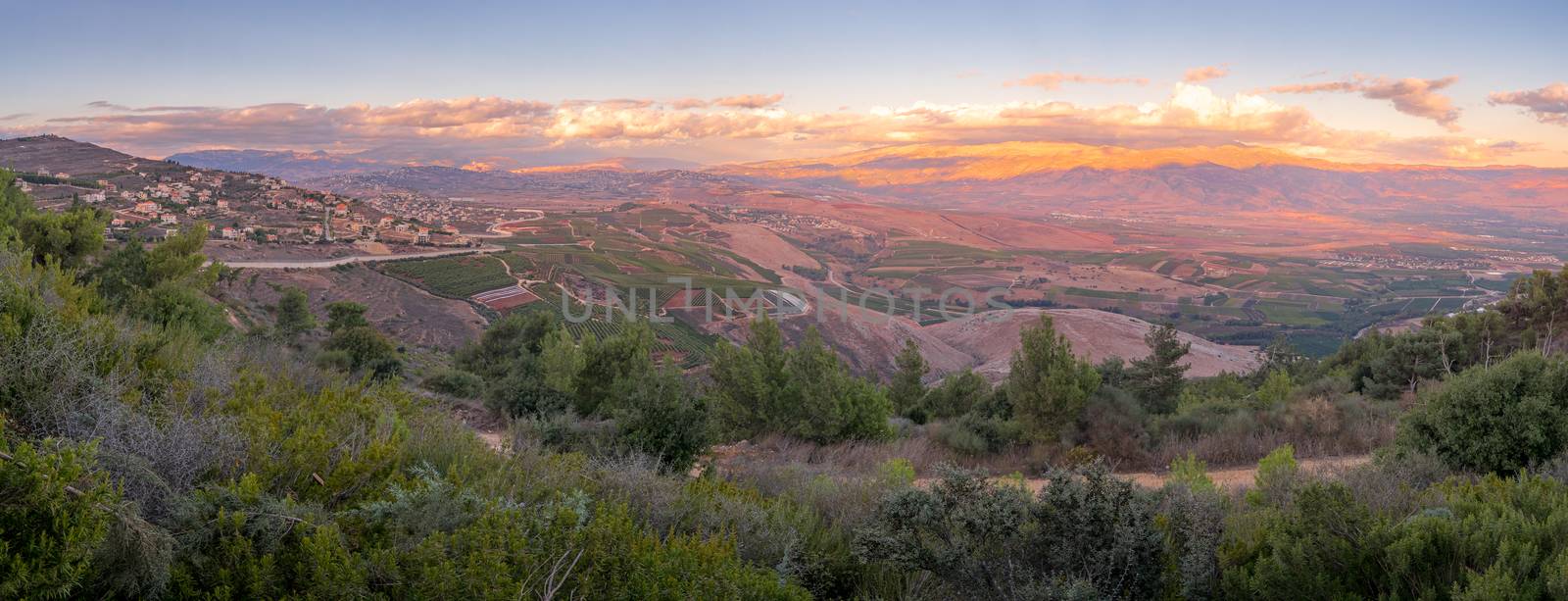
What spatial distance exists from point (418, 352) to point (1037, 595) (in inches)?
1471

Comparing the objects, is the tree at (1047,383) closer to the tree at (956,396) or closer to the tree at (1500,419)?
the tree at (1500,419)

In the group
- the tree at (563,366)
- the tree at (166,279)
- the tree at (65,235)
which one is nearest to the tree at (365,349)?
the tree at (166,279)

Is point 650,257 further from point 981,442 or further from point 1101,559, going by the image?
point 1101,559

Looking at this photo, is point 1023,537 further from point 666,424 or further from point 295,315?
point 295,315

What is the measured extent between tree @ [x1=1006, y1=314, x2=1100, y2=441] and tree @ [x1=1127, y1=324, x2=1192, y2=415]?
12.5 ft

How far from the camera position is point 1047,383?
13.6 meters

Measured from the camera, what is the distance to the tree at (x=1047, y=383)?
13.5 m

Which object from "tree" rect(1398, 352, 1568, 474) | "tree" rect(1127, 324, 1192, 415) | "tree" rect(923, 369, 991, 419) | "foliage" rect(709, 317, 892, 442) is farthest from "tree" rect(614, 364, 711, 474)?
"tree" rect(923, 369, 991, 419)

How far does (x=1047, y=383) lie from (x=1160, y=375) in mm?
6045

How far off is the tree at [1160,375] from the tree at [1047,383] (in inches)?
150

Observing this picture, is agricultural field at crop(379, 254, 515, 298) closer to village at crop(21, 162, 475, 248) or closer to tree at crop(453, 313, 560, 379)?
village at crop(21, 162, 475, 248)

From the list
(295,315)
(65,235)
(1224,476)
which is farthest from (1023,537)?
(295,315)

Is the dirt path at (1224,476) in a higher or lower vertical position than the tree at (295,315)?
higher

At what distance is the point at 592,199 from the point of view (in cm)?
15925
